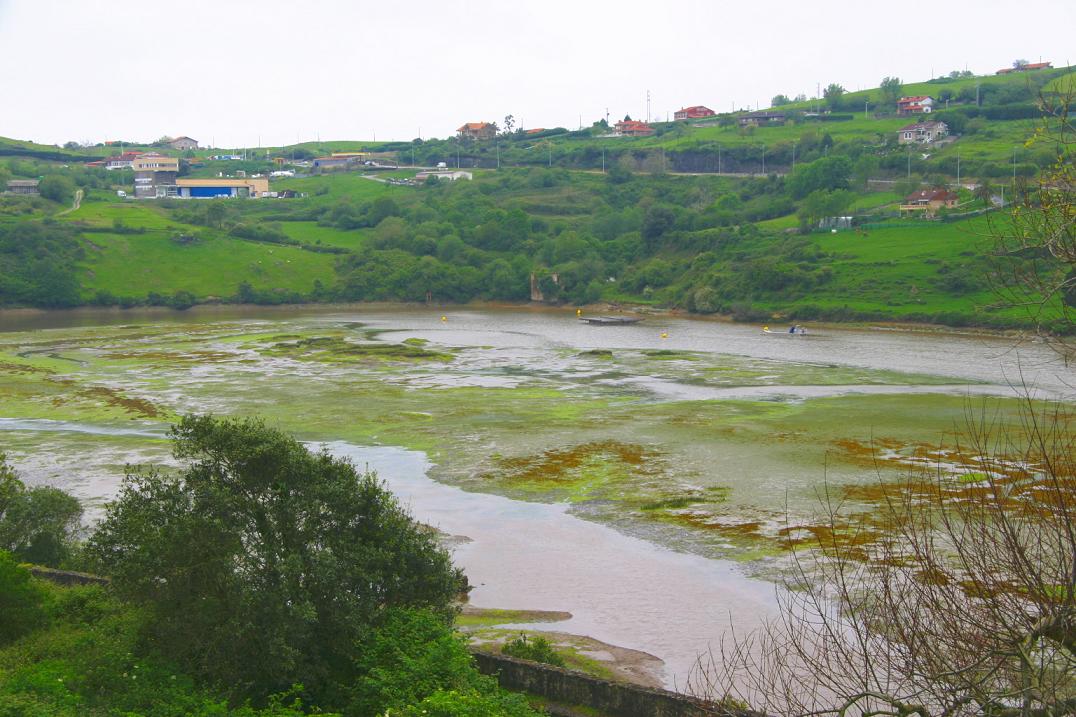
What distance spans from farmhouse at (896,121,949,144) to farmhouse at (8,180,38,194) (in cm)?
14192

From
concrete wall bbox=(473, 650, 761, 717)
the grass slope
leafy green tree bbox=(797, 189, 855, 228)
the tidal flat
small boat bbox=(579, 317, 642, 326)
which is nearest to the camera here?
concrete wall bbox=(473, 650, 761, 717)

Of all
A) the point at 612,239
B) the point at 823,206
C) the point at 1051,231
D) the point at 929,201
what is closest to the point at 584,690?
the point at 1051,231

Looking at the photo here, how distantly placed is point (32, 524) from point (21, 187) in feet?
529

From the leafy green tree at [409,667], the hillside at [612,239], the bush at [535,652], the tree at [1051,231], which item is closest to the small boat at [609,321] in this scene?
the hillside at [612,239]

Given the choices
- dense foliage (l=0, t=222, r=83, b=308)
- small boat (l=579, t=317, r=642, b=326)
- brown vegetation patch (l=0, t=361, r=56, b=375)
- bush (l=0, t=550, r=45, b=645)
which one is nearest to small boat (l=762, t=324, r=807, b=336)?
small boat (l=579, t=317, r=642, b=326)

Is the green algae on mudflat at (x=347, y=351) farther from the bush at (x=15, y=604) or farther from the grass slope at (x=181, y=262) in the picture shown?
the bush at (x=15, y=604)

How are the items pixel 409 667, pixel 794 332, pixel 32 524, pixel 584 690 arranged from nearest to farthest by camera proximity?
pixel 409 667 → pixel 584 690 → pixel 32 524 → pixel 794 332

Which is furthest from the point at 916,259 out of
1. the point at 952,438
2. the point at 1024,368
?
the point at 952,438

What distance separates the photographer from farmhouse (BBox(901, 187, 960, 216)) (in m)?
127

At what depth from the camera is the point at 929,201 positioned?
131 meters

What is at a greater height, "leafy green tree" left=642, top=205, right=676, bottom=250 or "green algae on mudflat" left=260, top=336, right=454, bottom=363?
"leafy green tree" left=642, top=205, right=676, bottom=250

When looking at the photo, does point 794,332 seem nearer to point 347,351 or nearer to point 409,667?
point 347,351

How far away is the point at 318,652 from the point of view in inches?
862

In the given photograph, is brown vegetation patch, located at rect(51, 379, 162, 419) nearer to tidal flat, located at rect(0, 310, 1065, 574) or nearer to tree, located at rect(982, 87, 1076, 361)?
tidal flat, located at rect(0, 310, 1065, 574)
